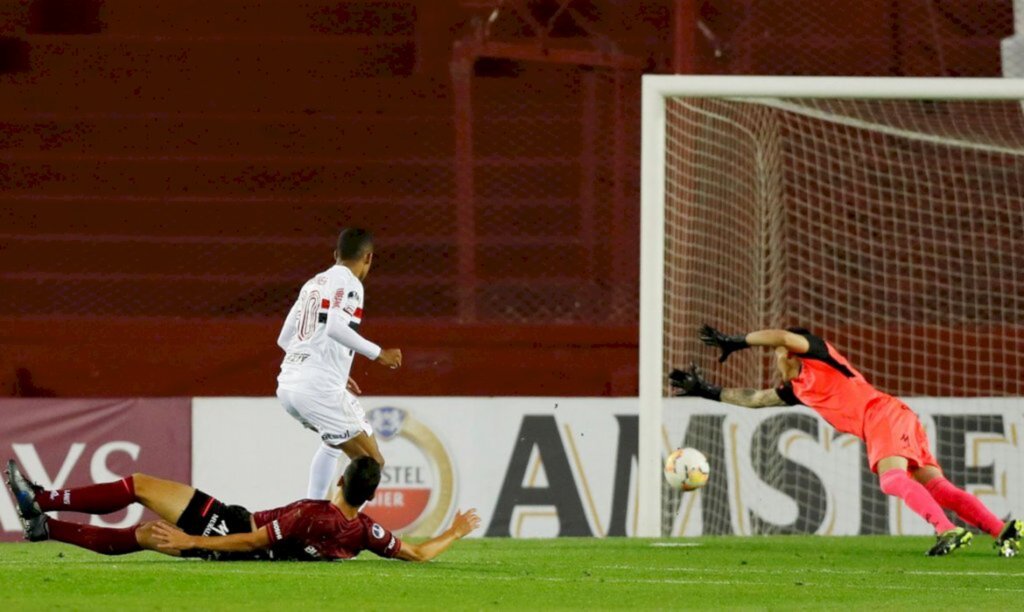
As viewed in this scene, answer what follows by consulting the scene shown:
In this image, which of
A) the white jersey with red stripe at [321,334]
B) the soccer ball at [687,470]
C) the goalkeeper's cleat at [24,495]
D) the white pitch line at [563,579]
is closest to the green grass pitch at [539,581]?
the white pitch line at [563,579]

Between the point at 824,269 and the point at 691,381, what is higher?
the point at 824,269

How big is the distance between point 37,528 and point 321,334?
7.10ft

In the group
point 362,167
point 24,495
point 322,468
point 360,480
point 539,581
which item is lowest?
point 539,581

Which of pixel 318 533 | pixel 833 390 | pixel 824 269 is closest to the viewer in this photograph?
pixel 318 533

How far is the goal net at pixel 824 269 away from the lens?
37.1 feet

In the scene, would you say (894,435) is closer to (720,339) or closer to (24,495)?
(720,339)

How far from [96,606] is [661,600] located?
2.12 meters

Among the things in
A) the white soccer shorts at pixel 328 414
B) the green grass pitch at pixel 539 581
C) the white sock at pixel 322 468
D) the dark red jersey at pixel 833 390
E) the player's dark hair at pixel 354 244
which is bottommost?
the green grass pitch at pixel 539 581

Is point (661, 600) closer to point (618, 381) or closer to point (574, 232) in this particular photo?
point (618, 381)

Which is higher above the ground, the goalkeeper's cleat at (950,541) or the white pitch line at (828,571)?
the goalkeeper's cleat at (950,541)

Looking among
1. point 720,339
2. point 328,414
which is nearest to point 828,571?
point 720,339

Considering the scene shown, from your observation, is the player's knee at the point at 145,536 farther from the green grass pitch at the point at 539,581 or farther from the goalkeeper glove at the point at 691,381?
Result: the goalkeeper glove at the point at 691,381

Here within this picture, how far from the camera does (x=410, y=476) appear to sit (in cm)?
1307

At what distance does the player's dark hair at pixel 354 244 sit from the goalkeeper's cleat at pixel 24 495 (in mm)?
2198
